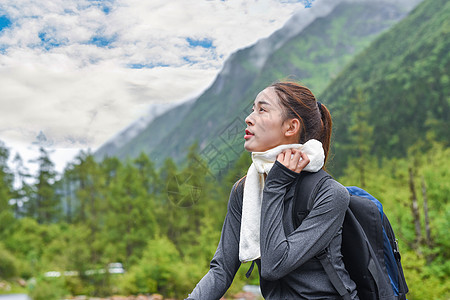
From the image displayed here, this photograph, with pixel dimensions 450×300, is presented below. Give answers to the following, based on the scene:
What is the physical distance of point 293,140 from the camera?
1.21m

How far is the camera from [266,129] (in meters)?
1.18

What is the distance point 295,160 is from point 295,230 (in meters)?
0.16

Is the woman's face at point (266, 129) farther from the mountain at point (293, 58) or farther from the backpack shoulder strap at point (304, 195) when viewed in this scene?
the mountain at point (293, 58)

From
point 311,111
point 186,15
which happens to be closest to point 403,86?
point 186,15

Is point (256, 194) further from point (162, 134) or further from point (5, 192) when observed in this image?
point (162, 134)

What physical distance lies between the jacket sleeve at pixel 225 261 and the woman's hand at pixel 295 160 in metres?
0.19

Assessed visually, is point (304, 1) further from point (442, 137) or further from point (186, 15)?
point (442, 137)

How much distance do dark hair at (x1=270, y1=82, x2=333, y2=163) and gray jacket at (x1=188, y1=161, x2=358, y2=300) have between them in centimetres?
17

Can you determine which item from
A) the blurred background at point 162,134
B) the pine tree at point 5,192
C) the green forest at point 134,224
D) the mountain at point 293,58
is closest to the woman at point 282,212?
the blurred background at point 162,134

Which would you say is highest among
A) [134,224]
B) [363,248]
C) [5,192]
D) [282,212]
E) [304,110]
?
[5,192]

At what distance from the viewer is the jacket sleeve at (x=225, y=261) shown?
115 centimetres

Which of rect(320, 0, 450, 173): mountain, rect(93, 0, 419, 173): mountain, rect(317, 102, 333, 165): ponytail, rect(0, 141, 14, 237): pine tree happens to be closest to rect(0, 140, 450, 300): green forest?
rect(0, 141, 14, 237): pine tree

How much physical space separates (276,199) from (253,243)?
13 centimetres

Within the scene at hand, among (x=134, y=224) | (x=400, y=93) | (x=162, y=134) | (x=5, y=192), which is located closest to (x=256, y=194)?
(x=134, y=224)
